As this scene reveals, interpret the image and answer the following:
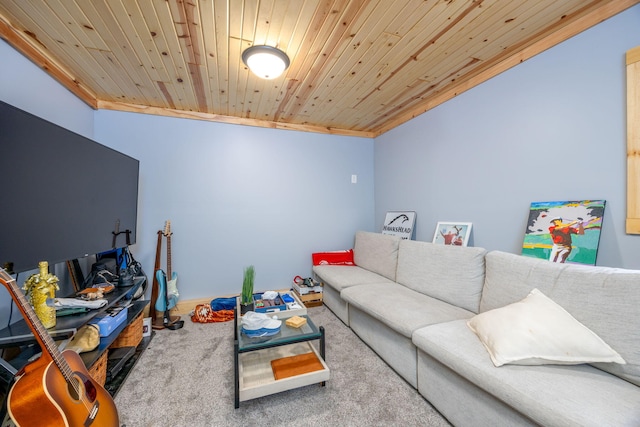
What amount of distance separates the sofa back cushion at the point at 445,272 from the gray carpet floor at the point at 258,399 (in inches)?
28.1

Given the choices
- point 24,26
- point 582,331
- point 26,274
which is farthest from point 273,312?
point 24,26

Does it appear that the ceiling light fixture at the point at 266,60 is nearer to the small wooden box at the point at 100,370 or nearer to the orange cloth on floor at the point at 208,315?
the small wooden box at the point at 100,370

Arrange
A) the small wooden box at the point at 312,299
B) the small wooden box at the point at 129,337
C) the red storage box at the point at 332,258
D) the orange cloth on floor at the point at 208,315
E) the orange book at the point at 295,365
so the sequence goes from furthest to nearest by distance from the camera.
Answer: the red storage box at the point at 332,258 → the small wooden box at the point at 312,299 → the orange cloth on floor at the point at 208,315 → the small wooden box at the point at 129,337 → the orange book at the point at 295,365

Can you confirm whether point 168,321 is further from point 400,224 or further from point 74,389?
point 400,224

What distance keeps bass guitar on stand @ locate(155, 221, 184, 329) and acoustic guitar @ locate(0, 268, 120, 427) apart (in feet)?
4.85

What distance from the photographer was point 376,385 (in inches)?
66.3

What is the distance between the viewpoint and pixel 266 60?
1855 mm

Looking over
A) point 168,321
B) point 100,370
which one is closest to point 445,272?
point 100,370

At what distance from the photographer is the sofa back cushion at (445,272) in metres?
1.85

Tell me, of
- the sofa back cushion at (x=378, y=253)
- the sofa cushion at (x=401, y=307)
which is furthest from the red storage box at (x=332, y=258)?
the sofa cushion at (x=401, y=307)

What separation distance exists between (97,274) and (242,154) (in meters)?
1.89

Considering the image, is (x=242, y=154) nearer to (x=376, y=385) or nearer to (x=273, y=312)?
(x=273, y=312)

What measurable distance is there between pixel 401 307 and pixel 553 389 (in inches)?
36.5

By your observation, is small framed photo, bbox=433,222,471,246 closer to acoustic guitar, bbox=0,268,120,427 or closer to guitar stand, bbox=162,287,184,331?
acoustic guitar, bbox=0,268,120,427
